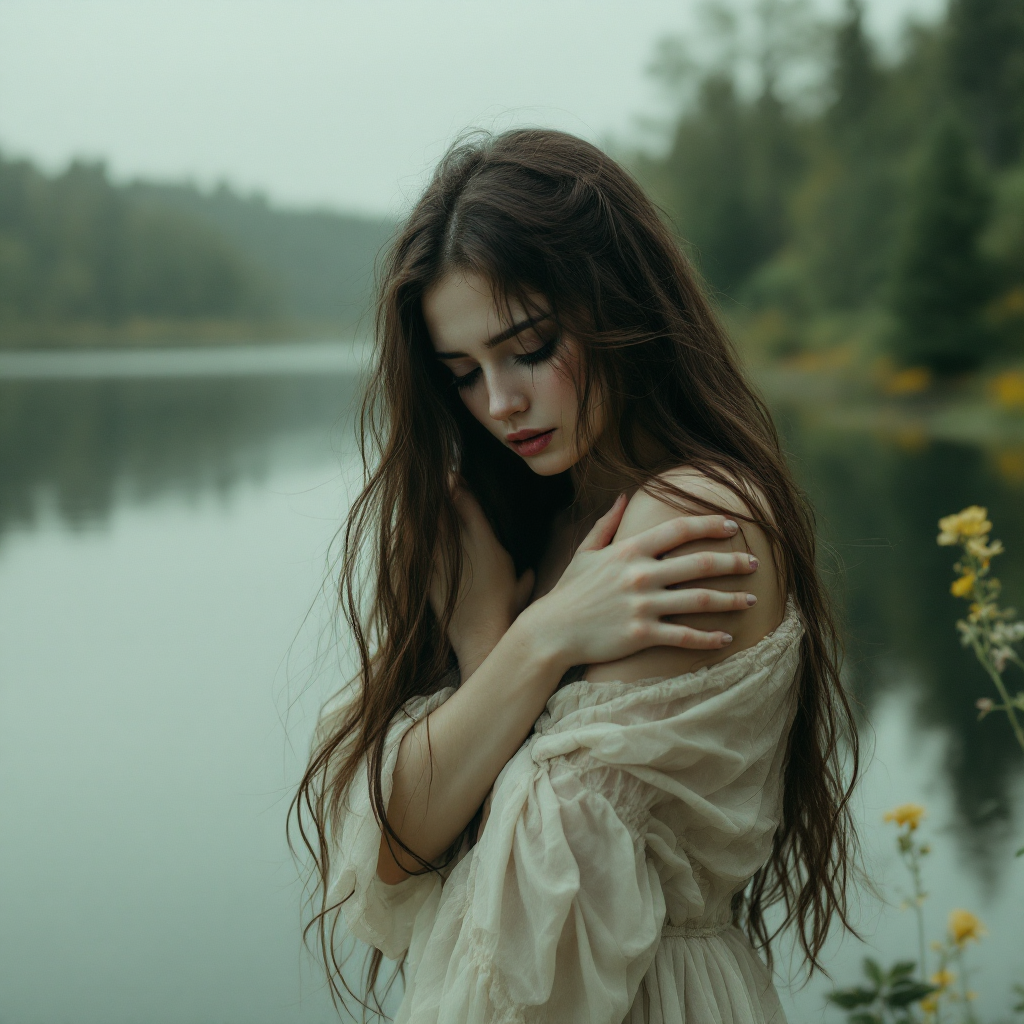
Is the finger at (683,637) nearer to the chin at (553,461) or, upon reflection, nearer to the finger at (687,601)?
the finger at (687,601)

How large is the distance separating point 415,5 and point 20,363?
2498 millimetres

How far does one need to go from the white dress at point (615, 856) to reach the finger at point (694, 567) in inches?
3.0

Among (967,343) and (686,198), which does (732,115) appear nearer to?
(686,198)

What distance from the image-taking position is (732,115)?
9273 mm

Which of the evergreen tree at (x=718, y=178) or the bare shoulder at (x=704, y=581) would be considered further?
the evergreen tree at (x=718, y=178)

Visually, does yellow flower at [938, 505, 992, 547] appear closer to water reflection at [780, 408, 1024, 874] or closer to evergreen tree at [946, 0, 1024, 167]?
water reflection at [780, 408, 1024, 874]

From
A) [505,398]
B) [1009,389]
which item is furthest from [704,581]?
[1009,389]

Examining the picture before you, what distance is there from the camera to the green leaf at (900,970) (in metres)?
1.21

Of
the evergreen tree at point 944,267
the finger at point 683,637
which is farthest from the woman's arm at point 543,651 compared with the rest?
the evergreen tree at point 944,267

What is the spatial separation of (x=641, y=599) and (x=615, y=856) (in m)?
0.19

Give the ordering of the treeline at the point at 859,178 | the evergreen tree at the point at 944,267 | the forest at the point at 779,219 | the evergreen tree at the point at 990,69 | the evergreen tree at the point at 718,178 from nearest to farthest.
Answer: the forest at the point at 779,219, the evergreen tree at the point at 944,267, the treeline at the point at 859,178, the evergreen tree at the point at 990,69, the evergreen tree at the point at 718,178

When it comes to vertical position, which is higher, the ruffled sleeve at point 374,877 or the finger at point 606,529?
the finger at point 606,529

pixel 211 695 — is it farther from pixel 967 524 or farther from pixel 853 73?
pixel 853 73

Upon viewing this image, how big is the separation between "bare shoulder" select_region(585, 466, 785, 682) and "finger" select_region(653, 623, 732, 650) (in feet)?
0.06
